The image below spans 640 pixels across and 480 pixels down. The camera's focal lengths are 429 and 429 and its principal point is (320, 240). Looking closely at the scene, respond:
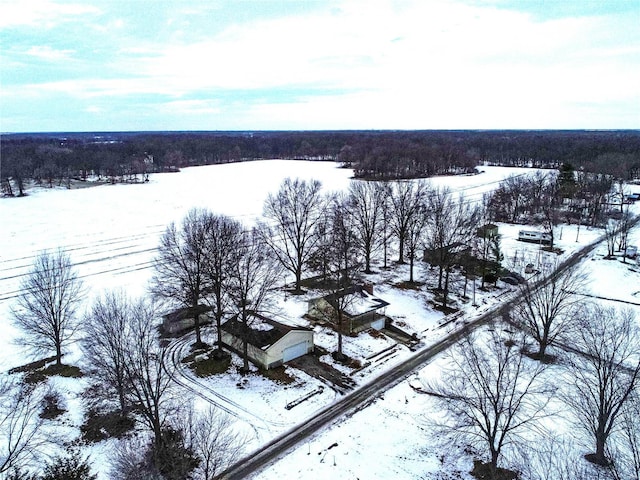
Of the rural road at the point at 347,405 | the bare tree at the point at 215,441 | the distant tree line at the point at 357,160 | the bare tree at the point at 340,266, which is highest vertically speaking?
the distant tree line at the point at 357,160

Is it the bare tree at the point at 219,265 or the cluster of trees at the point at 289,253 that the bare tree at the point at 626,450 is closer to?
the cluster of trees at the point at 289,253

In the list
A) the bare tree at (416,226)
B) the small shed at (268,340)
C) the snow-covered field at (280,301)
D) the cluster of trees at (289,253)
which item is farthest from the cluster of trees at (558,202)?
the small shed at (268,340)

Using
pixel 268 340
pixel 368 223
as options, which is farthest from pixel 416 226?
pixel 268 340

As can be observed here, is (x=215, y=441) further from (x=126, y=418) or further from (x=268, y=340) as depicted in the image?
(x=268, y=340)

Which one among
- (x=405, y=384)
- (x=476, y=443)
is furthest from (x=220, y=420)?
(x=476, y=443)

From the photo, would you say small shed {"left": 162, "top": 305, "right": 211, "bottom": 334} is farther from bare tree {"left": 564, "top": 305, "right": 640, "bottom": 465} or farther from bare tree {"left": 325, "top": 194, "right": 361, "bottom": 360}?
bare tree {"left": 564, "top": 305, "right": 640, "bottom": 465}
